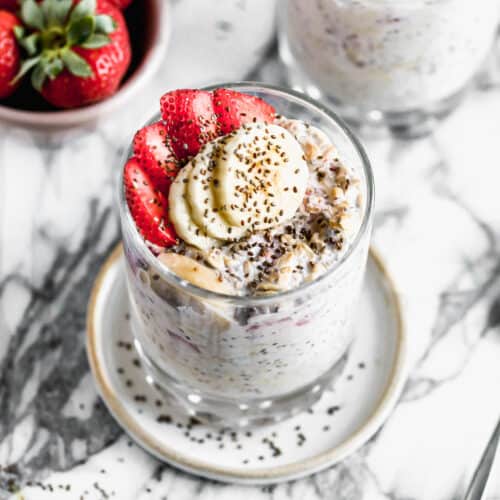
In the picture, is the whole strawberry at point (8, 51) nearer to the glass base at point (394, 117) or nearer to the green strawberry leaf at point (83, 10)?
the green strawberry leaf at point (83, 10)

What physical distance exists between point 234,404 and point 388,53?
661 mm

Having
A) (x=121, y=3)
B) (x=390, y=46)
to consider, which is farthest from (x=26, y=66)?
(x=390, y=46)

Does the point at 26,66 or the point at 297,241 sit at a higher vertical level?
the point at 297,241

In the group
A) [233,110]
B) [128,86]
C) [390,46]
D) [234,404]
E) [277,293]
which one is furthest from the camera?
[128,86]

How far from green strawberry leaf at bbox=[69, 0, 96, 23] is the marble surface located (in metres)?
0.23

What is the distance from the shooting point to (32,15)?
1.71 metres

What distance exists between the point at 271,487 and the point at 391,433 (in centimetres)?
21

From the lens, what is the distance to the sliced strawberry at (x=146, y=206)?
1207mm

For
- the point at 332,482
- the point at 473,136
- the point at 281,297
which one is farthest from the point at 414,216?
the point at 281,297

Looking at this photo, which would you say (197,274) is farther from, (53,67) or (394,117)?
(394,117)

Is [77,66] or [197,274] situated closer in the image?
[197,274]

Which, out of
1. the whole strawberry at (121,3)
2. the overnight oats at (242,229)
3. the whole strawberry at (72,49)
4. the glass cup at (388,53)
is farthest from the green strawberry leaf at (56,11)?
the overnight oats at (242,229)

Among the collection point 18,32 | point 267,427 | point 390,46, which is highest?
point 390,46

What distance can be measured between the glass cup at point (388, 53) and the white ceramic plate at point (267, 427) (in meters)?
0.36
